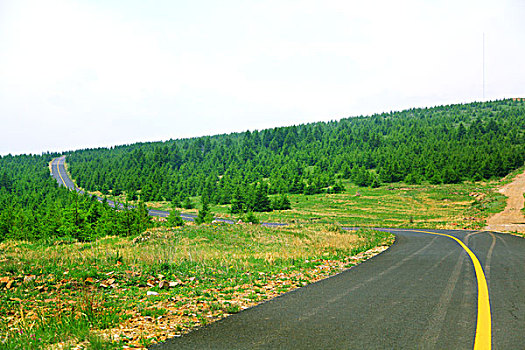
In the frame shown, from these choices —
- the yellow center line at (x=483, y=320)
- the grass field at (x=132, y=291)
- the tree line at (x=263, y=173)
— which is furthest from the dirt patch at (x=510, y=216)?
the tree line at (x=263, y=173)

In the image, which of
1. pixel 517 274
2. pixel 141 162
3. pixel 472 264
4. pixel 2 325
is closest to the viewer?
pixel 2 325

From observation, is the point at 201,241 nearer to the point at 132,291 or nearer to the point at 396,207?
the point at 132,291

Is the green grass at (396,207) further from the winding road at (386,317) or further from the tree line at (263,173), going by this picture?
the winding road at (386,317)

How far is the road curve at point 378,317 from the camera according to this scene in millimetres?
4730

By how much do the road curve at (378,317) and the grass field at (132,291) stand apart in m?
0.78

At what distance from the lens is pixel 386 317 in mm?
5809

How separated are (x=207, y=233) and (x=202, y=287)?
43.1ft

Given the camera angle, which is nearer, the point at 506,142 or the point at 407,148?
the point at 506,142

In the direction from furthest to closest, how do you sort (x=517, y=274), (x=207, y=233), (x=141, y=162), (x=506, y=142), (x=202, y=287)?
(x=141, y=162)
(x=506, y=142)
(x=207, y=233)
(x=517, y=274)
(x=202, y=287)

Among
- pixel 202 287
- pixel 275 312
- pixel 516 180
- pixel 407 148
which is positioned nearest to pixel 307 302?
pixel 275 312

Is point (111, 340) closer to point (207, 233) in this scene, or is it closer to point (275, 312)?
point (275, 312)

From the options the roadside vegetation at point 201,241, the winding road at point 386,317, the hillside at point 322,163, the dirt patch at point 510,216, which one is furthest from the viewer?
the hillside at point 322,163

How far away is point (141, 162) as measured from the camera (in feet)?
601

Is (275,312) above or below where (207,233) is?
above
